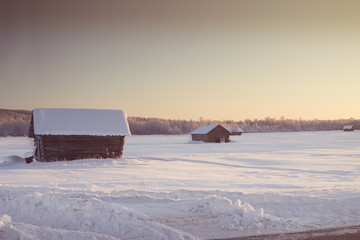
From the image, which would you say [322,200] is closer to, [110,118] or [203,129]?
[110,118]

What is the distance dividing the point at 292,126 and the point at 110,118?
16427cm

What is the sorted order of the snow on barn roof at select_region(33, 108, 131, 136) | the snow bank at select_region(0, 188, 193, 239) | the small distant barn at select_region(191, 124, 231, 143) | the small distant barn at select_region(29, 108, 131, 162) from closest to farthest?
the snow bank at select_region(0, 188, 193, 239), the small distant barn at select_region(29, 108, 131, 162), the snow on barn roof at select_region(33, 108, 131, 136), the small distant barn at select_region(191, 124, 231, 143)

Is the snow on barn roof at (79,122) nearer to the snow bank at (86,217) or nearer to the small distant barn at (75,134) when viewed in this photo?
the small distant barn at (75,134)

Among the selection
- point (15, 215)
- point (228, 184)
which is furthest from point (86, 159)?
point (15, 215)

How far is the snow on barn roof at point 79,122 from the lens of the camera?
25266 millimetres

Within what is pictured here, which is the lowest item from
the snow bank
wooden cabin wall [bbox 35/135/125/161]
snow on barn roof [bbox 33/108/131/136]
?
the snow bank

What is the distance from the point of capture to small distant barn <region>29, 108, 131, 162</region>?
82.4ft

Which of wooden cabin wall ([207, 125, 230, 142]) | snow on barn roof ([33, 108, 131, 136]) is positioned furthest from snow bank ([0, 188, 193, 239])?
wooden cabin wall ([207, 125, 230, 142])

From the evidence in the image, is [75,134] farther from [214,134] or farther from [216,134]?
[216,134]

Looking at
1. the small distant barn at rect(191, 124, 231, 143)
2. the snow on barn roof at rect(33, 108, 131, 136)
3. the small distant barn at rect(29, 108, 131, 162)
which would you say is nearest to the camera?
the small distant barn at rect(29, 108, 131, 162)

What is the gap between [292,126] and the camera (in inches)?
7047

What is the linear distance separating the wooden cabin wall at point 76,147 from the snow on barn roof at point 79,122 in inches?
21.0

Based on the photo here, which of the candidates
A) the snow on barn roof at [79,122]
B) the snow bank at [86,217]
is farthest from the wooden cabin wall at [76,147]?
the snow bank at [86,217]

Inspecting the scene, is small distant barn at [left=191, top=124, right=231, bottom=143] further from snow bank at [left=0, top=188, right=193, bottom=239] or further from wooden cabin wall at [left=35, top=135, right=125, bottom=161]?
snow bank at [left=0, top=188, right=193, bottom=239]
